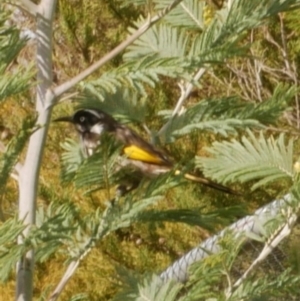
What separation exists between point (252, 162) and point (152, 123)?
1617mm

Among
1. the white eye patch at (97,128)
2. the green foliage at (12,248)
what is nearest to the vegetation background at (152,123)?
the green foliage at (12,248)

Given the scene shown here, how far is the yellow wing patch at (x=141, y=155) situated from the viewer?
1612mm

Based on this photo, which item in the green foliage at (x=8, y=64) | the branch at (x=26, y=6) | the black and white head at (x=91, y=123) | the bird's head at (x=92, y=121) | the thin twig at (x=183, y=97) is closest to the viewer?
the green foliage at (x=8, y=64)

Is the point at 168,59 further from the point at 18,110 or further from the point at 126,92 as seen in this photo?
the point at 18,110

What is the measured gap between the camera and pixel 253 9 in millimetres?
1124

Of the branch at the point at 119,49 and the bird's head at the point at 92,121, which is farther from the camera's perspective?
the bird's head at the point at 92,121

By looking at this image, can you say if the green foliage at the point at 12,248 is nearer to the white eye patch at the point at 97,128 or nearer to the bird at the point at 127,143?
the bird at the point at 127,143

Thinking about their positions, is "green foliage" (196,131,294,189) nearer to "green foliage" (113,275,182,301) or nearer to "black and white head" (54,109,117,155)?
"green foliage" (113,275,182,301)

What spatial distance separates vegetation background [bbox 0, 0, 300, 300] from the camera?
111 cm

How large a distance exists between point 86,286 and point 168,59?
1.99 meters

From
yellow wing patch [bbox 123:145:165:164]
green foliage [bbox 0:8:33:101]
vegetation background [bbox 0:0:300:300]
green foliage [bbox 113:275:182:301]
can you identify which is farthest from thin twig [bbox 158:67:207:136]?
green foliage [bbox 0:8:33:101]

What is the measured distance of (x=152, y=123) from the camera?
2.77 m

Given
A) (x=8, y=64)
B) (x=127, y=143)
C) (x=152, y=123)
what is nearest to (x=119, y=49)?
(x=8, y=64)

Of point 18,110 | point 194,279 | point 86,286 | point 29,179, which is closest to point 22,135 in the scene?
point 29,179
